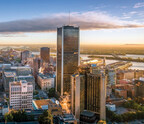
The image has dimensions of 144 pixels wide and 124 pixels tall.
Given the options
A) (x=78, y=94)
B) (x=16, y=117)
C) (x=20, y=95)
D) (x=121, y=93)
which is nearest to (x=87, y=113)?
(x=78, y=94)

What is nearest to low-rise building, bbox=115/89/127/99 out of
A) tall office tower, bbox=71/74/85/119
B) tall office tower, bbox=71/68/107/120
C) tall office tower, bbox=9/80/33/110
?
tall office tower, bbox=71/68/107/120

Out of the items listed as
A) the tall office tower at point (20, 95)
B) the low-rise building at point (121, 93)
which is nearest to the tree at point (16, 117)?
the tall office tower at point (20, 95)

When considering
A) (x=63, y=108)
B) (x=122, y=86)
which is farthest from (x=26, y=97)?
(x=122, y=86)

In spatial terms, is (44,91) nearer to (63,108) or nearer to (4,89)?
(4,89)

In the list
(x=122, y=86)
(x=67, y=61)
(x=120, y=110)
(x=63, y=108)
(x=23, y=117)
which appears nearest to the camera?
(x=23, y=117)

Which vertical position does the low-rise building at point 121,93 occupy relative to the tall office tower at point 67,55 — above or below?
below

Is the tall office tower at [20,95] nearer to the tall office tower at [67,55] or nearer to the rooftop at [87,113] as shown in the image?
the rooftop at [87,113]
